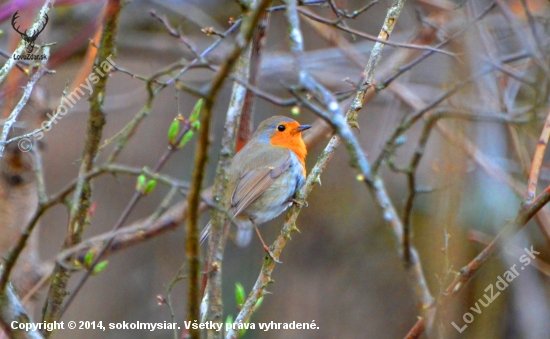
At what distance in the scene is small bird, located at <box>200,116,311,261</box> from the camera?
145 inches

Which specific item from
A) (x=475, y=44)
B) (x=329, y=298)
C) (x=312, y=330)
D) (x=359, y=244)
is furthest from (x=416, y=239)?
(x=475, y=44)

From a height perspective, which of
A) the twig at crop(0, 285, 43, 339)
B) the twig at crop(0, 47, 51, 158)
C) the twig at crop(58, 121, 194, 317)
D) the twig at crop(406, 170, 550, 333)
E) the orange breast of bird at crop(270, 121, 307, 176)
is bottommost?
the twig at crop(0, 285, 43, 339)

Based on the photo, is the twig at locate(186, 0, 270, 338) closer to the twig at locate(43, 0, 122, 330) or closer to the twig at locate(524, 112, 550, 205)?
the twig at locate(43, 0, 122, 330)

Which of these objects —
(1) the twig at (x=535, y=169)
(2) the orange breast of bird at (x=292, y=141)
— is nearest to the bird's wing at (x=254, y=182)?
(2) the orange breast of bird at (x=292, y=141)

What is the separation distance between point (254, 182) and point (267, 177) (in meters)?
0.09

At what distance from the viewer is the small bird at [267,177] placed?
3.70 metres

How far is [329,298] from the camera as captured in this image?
645 cm

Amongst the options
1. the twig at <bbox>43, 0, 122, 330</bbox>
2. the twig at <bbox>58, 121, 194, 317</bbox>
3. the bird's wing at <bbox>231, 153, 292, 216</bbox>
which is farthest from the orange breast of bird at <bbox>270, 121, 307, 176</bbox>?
the twig at <bbox>43, 0, 122, 330</bbox>

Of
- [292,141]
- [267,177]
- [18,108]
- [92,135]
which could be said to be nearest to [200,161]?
[92,135]

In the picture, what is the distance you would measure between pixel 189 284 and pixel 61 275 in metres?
0.86

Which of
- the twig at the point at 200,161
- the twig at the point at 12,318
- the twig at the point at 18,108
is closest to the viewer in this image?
the twig at the point at 200,161

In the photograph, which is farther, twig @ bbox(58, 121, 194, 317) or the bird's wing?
the bird's wing

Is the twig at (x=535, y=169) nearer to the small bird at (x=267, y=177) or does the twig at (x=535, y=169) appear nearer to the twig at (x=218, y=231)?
the twig at (x=218, y=231)

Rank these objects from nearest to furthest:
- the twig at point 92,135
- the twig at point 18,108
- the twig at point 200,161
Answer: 1. the twig at point 200,161
2. the twig at point 18,108
3. the twig at point 92,135
